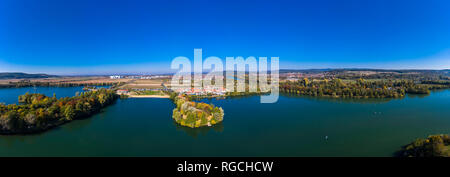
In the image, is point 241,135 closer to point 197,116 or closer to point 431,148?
point 197,116

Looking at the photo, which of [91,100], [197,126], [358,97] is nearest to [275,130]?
[197,126]

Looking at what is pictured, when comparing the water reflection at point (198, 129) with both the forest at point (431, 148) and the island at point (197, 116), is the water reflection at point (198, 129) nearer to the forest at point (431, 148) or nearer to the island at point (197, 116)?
the island at point (197, 116)

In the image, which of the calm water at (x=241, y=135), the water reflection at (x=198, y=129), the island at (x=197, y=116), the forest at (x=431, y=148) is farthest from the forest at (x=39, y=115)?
the forest at (x=431, y=148)

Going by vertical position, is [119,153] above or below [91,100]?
below

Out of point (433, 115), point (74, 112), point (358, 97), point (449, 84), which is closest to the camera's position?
point (74, 112)

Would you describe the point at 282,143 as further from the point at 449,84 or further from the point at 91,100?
the point at 449,84

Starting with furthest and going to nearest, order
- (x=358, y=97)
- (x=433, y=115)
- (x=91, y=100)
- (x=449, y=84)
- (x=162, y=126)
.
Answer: (x=449, y=84)
(x=358, y=97)
(x=91, y=100)
(x=433, y=115)
(x=162, y=126)

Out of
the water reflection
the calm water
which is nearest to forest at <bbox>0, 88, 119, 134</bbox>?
the calm water

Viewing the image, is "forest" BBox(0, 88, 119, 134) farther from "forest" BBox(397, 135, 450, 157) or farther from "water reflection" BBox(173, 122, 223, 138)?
"forest" BBox(397, 135, 450, 157)
